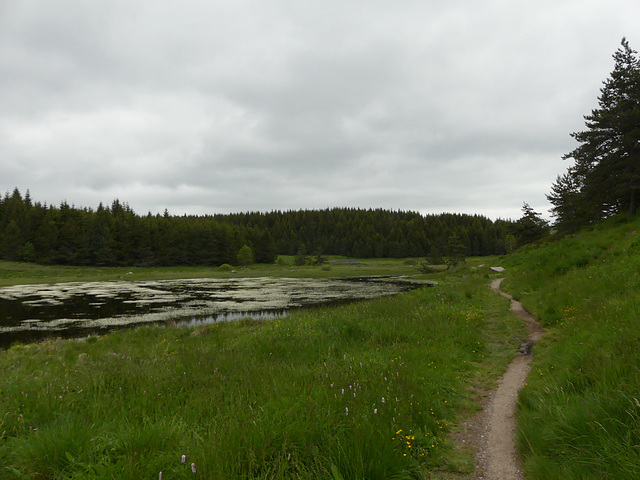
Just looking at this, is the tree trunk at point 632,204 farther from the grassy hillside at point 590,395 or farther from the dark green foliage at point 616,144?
the grassy hillside at point 590,395

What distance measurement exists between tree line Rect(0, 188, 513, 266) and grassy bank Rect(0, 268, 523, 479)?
202ft

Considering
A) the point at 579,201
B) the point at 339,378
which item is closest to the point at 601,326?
the point at 339,378

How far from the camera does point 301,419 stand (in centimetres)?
429

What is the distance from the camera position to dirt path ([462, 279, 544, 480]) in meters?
4.21

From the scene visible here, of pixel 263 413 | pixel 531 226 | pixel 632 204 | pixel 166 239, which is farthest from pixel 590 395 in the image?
pixel 166 239

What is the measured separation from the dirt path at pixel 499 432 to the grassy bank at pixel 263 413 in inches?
11.7

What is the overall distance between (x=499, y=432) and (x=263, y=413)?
3.97 m

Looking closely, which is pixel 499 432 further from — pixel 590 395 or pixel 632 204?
pixel 632 204

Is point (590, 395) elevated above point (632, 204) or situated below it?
below

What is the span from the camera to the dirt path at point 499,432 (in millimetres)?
4215

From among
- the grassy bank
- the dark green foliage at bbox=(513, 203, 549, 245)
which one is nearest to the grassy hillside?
the grassy bank

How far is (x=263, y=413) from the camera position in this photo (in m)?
4.55

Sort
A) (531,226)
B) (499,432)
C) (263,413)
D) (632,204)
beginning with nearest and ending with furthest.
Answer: (263,413)
(499,432)
(632,204)
(531,226)

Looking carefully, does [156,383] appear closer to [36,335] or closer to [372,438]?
[372,438]
